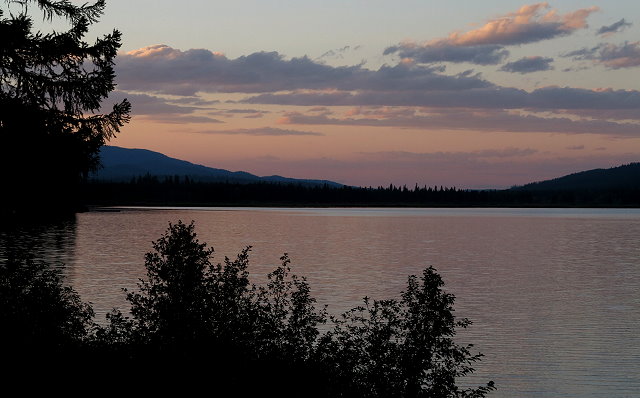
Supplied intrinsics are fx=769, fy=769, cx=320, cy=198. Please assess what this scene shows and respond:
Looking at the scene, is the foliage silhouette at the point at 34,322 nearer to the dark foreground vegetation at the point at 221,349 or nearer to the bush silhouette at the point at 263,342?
the dark foreground vegetation at the point at 221,349

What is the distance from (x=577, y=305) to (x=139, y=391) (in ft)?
125

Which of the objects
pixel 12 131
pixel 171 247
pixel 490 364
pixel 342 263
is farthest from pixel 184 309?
pixel 342 263

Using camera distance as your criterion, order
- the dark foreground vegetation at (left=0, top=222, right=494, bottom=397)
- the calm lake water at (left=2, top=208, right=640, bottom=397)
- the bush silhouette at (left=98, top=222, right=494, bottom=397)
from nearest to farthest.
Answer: the dark foreground vegetation at (left=0, top=222, right=494, bottom=397)
the bush silhouette at (left=98, top=222, right=494, bottom=397)
the calm lake water at (left=2, top=208, right=640, bottom=397)

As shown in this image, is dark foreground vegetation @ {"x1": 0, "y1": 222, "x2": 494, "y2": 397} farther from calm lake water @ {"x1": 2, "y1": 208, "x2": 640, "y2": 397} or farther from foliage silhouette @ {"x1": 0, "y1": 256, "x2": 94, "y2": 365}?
calm lake water @ {"x1": 2, "y1": 208, "x2": 640, "y2": 397}

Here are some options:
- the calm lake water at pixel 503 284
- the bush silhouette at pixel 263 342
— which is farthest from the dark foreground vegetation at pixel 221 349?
the calm lake water at pixel 503 284

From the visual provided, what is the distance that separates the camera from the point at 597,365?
102 feet

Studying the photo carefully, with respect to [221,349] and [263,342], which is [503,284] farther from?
[221,349]

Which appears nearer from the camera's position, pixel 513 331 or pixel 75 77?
pixel 75 77

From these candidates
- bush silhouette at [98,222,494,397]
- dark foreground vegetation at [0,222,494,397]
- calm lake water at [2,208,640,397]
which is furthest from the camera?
calm lake water at [2,208,640,397]

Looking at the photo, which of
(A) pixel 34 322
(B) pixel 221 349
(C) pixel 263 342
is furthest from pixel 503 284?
(A) pixel 34 322

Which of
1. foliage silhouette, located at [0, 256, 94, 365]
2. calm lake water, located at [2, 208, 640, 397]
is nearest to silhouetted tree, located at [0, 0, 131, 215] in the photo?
foliage silhouette, located at [0, 256, 94, 365]

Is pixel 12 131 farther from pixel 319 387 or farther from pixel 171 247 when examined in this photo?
pixel 319 387

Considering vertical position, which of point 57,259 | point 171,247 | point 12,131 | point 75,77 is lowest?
point 57,259

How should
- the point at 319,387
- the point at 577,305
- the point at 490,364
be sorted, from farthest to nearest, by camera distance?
the point at 577,305 < the point at 490,364 < the point at 319,387
